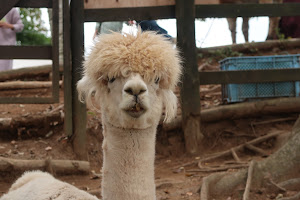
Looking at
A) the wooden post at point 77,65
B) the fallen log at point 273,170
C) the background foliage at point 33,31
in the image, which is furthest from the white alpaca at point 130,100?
the background foliage at point 33,31

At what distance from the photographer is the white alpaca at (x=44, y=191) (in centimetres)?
290

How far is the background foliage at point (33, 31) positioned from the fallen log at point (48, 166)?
12665mm

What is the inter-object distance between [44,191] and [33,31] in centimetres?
1556

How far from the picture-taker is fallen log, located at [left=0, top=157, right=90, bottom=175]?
204 inches

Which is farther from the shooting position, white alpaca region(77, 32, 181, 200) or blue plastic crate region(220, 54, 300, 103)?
blue plastic crate region(220, 54, 300, 103)

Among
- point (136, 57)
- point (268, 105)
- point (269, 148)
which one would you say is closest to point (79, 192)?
point (136, 57)

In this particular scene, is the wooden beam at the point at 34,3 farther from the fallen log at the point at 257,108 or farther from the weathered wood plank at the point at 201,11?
the fallen log at the point at 257,108

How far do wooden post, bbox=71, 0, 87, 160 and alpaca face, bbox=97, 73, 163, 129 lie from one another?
2.85 metres

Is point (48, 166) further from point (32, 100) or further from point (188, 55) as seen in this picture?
point (188, 55)

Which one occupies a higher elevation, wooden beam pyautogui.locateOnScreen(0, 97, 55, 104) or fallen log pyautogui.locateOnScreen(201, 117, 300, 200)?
wooden beam pyautogui.locateOnScreen(0, 97, 55, 104)

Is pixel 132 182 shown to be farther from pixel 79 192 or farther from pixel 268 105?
pixel 268 105

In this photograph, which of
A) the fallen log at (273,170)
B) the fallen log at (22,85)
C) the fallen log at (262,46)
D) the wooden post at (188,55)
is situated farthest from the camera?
the fallen log at (262,46)

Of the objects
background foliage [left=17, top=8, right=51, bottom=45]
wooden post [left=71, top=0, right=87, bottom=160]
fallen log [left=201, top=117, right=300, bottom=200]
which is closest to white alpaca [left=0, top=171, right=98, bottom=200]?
fallen log [left=201, top=117, right=300, bottom=200]

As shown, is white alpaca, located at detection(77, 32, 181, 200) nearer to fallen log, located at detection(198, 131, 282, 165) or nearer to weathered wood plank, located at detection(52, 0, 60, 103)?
weathered wood plank, located at detection(52, 0, 60, 103)
